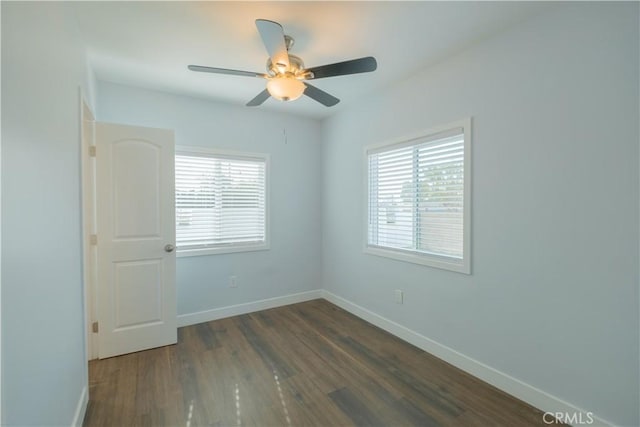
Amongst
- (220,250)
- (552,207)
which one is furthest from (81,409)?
(552,207)

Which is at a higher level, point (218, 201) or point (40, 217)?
point (218, 201)

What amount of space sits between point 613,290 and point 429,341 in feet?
4.72

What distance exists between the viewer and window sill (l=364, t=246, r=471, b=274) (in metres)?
2.39

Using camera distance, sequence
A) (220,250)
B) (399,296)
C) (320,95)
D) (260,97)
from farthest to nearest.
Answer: (220,250), (399,296), (260,97), (320,95)

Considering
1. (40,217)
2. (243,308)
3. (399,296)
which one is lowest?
(243,308)

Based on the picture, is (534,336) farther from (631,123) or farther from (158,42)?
(158,42)

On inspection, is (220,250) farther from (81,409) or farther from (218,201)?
(81,409)

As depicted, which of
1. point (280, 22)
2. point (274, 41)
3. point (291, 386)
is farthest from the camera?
point (291, 386)

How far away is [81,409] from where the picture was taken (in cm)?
182

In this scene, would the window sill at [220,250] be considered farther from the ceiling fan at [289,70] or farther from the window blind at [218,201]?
the ceiling fan at [289,70]

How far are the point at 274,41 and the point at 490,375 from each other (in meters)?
2.80

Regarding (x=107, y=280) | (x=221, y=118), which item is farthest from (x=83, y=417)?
(x=221, y=118)

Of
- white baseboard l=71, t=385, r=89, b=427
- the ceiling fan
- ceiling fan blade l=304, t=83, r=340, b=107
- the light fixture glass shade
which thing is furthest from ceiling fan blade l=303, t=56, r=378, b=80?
white baseboard l=71, t=385, r=89, b=427

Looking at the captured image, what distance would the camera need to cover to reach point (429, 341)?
267cm
